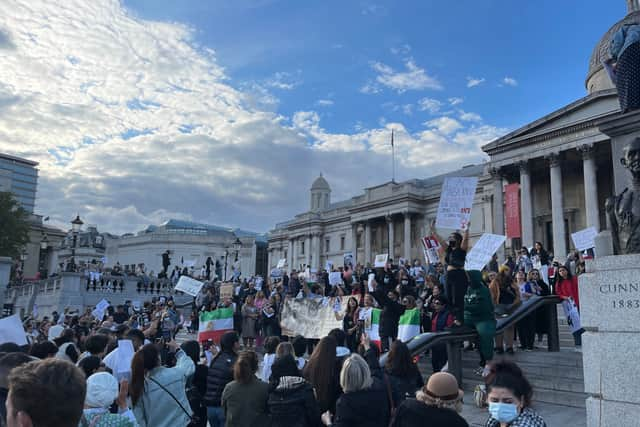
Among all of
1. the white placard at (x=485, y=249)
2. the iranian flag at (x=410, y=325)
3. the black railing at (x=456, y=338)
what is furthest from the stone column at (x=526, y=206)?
the iranian flag at (x=410, y=325)

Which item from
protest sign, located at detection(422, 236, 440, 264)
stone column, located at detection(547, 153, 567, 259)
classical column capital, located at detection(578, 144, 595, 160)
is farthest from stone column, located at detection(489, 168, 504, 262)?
protest sign, located at detection(422, 236, 440, 264)

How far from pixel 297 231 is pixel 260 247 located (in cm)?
1724

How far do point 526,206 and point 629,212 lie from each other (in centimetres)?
2953

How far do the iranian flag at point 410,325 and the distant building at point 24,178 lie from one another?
256ft

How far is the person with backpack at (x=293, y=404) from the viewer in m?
4.61

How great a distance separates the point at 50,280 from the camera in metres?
29.7

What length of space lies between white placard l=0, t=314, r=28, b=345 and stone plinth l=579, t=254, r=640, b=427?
6.77m

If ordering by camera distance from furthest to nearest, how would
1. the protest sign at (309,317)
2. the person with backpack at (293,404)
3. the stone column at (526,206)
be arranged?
the stone column at (526,206)
the protest sign at (309,317)
the person with backpack at (293,404)

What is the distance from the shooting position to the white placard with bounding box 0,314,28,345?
634cm

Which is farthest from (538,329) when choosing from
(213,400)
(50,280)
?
(50,280)

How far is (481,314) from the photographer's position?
809 cm

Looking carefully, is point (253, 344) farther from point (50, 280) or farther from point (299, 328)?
point (50, 280)

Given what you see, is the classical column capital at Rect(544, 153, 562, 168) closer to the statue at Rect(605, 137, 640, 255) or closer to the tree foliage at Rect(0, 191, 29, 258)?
the statue at Rect(605, 137, 640, 255)

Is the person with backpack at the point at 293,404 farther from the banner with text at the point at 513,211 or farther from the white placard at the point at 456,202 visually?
the banner with text at the point at 513,211
